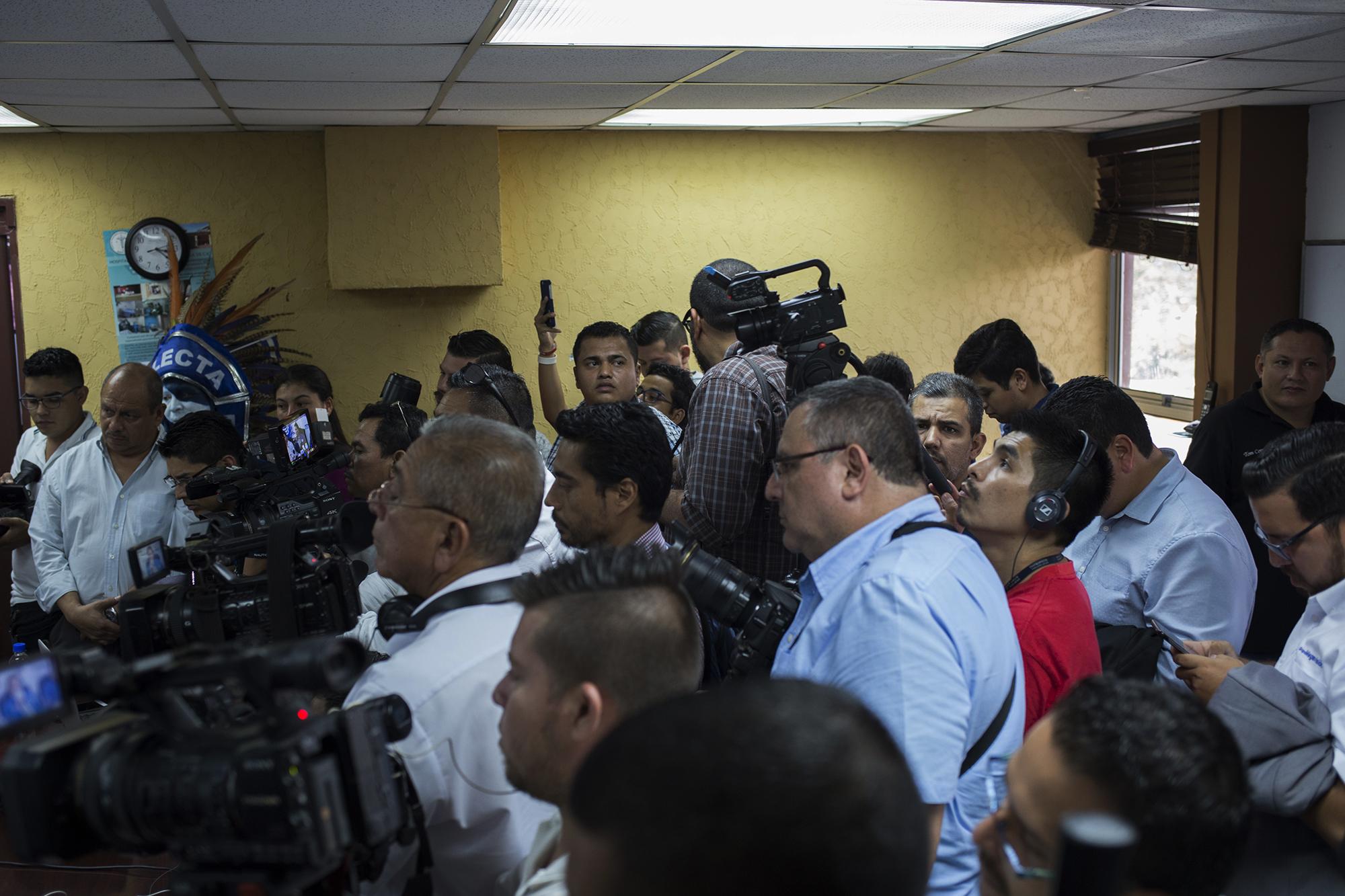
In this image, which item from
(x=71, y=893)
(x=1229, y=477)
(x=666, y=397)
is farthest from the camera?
(x=666, y=397)

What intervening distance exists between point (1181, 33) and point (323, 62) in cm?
271

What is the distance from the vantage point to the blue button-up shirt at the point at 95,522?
3.45 meters

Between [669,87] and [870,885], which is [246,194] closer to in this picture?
[669,87]

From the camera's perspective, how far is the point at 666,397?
422cm

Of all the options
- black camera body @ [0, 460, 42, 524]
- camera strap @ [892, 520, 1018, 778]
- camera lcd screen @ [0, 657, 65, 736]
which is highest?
camera lcd screen @ [0, 657, 65, 736]

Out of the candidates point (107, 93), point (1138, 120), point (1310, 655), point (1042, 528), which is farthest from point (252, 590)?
point (1138, 120)

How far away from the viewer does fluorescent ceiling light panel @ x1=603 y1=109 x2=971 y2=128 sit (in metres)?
5.14

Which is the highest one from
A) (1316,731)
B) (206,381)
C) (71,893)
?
(206,381)

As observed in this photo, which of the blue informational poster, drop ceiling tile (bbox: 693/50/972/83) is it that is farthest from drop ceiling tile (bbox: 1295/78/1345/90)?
the blue informational poster

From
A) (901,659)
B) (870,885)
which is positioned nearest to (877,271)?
(901,659)

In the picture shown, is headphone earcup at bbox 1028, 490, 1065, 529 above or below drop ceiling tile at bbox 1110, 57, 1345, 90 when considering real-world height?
below

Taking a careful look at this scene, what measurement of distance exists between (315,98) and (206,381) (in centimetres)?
120

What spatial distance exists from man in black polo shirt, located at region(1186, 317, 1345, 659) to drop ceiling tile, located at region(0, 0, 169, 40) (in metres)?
3.45

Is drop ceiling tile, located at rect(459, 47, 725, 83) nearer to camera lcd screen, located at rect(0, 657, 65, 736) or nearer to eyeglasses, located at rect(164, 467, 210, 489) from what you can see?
eyeglasses, located at rect(164, 467, 210, 489)
